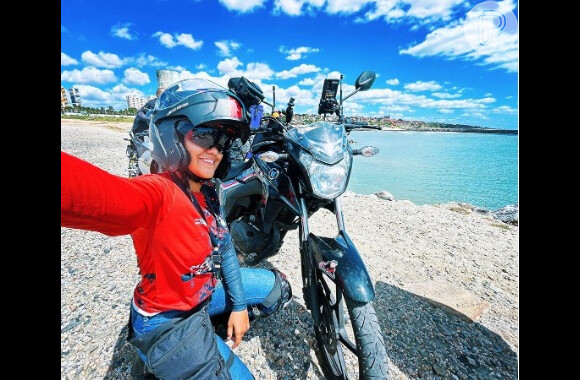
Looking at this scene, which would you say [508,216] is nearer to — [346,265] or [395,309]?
[395,309]

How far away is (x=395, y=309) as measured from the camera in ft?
9.10

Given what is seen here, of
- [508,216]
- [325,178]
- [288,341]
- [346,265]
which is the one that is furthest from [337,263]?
[508,216]

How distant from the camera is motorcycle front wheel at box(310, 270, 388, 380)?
1440 mm

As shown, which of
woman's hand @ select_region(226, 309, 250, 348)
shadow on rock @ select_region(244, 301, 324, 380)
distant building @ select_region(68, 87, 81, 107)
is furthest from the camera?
distant building @ select_region(68, 87, 81, 107)

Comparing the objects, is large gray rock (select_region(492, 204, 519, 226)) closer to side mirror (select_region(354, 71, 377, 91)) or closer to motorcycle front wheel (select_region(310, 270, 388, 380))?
side mirror (select_region(354, 71, 377, 91))

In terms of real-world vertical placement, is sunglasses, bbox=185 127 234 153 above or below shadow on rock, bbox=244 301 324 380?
above

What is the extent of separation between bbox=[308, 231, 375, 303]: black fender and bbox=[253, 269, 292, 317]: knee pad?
0.70 meters

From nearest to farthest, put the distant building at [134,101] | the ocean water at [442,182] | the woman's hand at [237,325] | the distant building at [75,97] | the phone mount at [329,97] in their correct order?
1. the woman's hand at [237,325]
2. the phone mount at [329,97]
3. the ocean water at [442,182]
4. the distant building at [134,101]
5. the distant building at [75,97]

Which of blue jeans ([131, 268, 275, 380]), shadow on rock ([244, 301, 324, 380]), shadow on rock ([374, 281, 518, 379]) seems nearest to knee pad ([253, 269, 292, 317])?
blue jeans ([131, 268, 275, 380])

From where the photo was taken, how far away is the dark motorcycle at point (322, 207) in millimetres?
1490

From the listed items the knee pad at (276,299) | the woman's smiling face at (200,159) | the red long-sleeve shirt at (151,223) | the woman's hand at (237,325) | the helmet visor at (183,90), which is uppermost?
the helmet visor at (183,90)

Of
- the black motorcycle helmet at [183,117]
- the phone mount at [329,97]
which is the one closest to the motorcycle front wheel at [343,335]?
the black motorcycle helmet at [183,117]

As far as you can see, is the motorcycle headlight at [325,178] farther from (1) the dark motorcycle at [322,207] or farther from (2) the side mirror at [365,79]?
(2) the side mirror at [365,79]

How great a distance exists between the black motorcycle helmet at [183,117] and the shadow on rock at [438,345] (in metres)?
2.19
